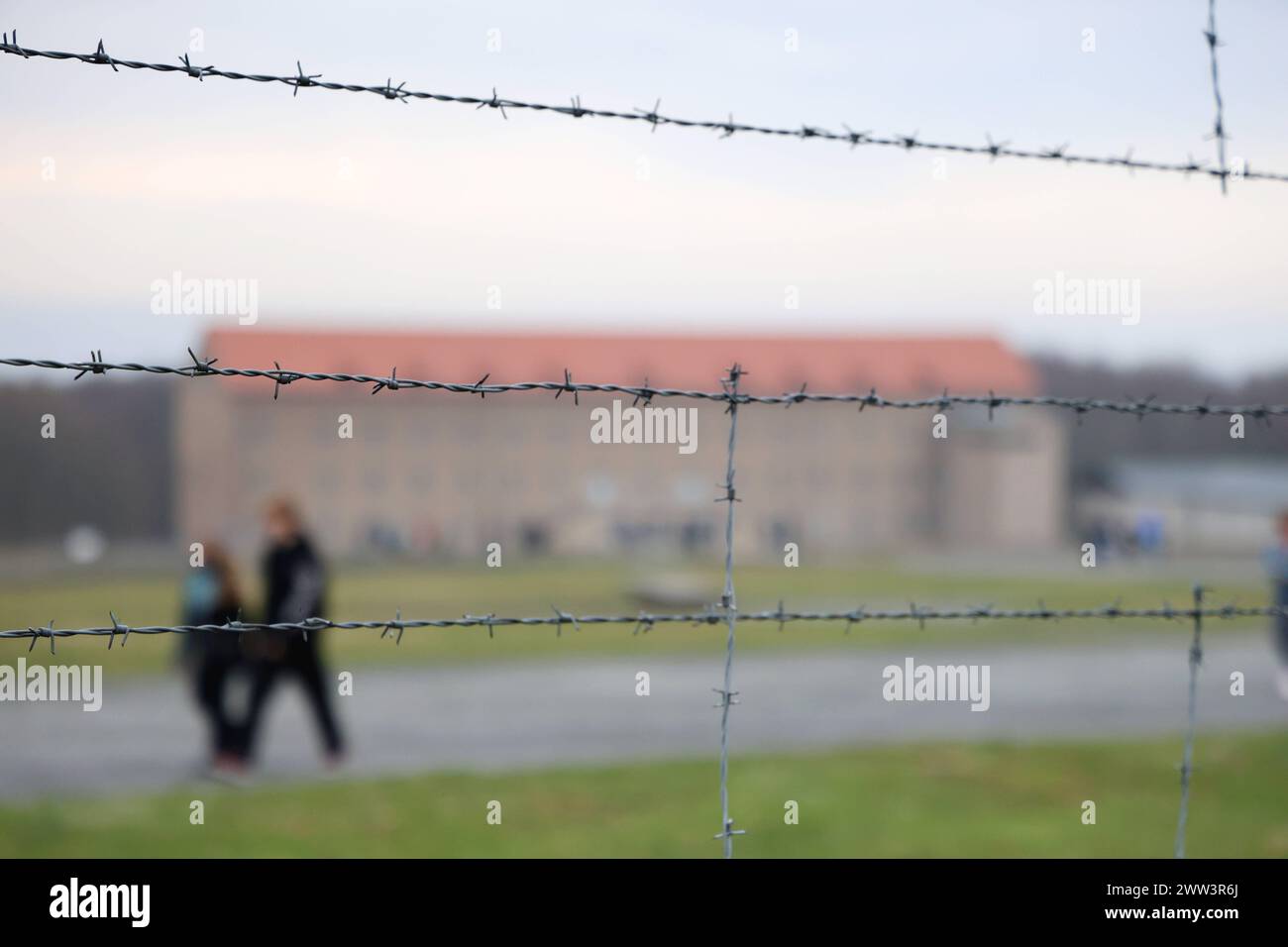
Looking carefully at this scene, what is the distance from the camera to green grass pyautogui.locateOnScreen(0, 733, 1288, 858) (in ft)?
22.5

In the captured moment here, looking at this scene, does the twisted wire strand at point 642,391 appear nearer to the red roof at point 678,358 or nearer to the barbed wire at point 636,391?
the barbed wire at point 636,391

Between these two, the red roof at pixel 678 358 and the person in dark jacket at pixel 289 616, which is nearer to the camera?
the person in dark jacket at pixel 289 616

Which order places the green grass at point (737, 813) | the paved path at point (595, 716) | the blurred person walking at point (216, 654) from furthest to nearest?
the paved path at point (595, 716)
the blurred person walking at point (216, 654)
the green grass at point (737, 813)

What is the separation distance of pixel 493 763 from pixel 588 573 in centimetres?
3406

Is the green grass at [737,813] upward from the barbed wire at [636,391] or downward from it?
downward

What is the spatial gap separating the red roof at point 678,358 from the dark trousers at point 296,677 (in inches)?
1737

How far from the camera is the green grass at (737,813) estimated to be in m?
6.87

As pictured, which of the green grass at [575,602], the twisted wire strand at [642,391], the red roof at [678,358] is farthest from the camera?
the red roof at [678,358]

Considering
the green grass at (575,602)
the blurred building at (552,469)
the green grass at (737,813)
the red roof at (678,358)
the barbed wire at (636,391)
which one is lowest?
the green grass at (737,813)

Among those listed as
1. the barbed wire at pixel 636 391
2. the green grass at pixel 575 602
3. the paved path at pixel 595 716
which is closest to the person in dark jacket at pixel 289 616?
the paved path at pixel 595 716

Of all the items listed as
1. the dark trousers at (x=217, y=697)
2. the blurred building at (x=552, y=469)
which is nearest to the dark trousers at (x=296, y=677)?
the dark trousers at (x=217, y=697)

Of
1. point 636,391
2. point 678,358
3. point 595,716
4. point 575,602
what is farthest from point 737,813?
point 678,358

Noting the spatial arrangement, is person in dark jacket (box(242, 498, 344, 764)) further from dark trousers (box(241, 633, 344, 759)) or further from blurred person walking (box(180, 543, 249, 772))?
blurred person walking (box(180, 543, 249, 772))

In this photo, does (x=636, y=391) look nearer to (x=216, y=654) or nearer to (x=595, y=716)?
(x=216, y=654)
